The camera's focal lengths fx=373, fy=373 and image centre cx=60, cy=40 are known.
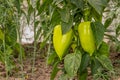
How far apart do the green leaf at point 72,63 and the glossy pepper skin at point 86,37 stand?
5 cm

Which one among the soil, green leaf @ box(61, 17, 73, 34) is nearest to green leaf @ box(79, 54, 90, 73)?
green leaf @ box(61, 17, 73, 34)

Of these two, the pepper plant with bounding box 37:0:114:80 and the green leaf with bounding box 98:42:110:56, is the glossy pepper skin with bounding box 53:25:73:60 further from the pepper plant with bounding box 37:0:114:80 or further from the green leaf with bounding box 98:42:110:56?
the green leaf with bounding box 98:42:110:56

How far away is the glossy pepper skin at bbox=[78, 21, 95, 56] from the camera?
1.43 metres

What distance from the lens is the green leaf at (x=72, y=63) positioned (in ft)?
4.80

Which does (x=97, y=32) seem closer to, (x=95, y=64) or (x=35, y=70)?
(x=95, y=64)

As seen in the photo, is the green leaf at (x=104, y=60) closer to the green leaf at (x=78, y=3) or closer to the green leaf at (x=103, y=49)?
the green leaf at (x=103, y=49)

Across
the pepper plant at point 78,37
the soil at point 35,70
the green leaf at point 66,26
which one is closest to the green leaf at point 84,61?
the pepper plant at point 78,37

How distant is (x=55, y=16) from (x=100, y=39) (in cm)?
23

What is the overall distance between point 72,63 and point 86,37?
0.12 meters

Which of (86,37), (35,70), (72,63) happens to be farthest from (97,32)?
(35,70)

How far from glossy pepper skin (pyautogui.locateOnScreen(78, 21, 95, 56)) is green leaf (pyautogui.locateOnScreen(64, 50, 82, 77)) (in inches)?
2.0

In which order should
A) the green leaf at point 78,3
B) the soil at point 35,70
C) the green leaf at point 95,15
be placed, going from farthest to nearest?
the soil at point 35,70 → the green leaf at point 95,15 → the green leaf at point 78,3

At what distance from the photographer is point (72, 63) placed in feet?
4.84

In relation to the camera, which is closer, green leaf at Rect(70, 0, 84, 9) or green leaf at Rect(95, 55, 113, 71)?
green leaf at Rect(70, 0, 84, 9)
